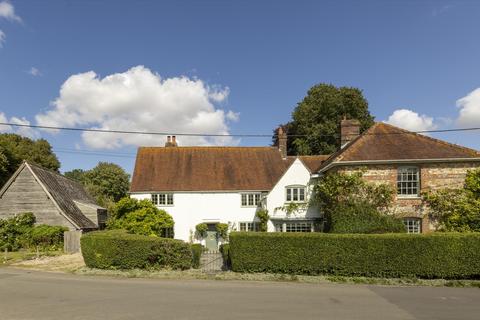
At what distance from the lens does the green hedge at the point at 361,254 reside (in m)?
15.0

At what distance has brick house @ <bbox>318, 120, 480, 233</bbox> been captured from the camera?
21.3 metres

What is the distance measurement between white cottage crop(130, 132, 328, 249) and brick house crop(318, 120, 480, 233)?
15.4 ft

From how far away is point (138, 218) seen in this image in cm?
2497

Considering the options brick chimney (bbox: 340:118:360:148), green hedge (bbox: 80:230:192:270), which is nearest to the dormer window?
brick chimney (bbox: 340:118:360:148)

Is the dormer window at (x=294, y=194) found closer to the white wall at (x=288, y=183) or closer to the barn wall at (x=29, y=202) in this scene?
the white wall at (x=288, y=183)

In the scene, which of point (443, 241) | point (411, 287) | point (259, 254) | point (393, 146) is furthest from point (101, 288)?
point (393, 146)

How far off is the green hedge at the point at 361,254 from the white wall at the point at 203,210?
12222 mm

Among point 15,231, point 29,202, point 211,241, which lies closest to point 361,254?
point 211,241

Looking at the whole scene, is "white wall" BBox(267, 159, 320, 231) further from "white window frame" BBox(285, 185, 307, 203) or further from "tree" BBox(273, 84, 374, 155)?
"tree" BBox(273, 84, 374, 155)

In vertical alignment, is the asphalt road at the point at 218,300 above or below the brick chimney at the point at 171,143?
below

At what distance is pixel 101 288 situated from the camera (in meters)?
12.6

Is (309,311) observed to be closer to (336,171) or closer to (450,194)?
(336,171)

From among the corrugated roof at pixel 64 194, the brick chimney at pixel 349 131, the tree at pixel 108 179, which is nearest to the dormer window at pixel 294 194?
the brick chimney at pixel 349 131

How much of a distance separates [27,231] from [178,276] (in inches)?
651
